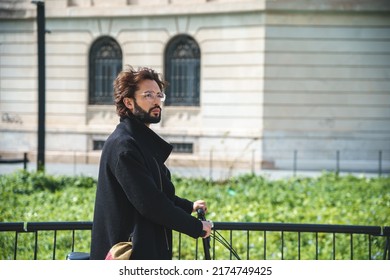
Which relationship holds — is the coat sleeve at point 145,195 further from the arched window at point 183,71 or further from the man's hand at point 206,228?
the arched window at point 183,71

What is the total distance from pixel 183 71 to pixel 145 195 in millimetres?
21269

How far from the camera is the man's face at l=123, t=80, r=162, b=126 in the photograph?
15.9ft

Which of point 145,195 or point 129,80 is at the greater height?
point 129,80

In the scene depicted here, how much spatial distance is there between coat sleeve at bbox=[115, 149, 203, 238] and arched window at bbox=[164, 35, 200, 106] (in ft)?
68.7

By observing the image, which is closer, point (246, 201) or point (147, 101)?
point (147, 101)

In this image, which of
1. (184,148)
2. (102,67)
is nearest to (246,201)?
(184,148)

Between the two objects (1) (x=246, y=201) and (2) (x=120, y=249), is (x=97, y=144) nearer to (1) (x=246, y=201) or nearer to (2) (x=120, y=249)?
(1) (x=246, y=201)

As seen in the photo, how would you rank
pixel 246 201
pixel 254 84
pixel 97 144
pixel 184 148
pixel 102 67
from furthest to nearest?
1. pixel 102 67
2. pixel 97 144
3. pixel 184 148
4. pixel 254 84
5. pixel 246 201

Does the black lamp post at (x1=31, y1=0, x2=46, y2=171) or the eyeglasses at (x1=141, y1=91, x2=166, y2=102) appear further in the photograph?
the black lamp post at (x1=31, y1=0, x2=46, y2=171)

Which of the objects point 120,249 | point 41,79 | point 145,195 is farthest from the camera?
point 41,79

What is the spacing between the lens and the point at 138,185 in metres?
4.60

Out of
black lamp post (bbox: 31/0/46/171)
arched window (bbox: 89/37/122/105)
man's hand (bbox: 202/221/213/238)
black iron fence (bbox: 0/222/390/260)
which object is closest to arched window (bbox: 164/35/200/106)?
arched window (bbox: 89/37/122/105)

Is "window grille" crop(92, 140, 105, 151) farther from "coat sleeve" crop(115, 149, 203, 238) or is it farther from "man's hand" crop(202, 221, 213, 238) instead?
"coat sleeve" crop(115, 149, 203, 238)

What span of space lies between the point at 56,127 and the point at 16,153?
419 cm
